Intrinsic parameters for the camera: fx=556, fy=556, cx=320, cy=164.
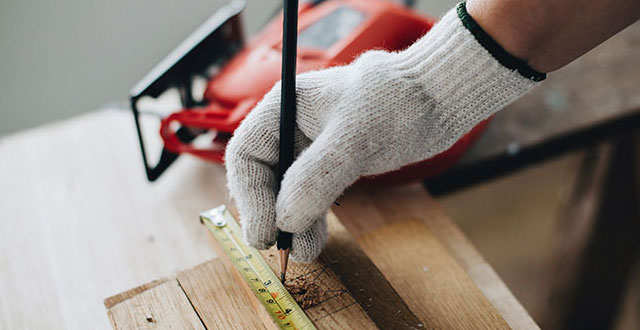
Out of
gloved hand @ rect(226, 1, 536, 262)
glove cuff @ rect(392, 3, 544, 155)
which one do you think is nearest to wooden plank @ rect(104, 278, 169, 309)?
gloved hand @ rect(226, 1, 536, 262)

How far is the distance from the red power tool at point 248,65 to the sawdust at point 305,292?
0.81 feet

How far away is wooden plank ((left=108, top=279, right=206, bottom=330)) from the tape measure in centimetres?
8

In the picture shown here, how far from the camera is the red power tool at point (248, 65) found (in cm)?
81

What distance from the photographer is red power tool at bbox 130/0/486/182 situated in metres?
0.81

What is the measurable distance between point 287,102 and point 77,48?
3.91 feet

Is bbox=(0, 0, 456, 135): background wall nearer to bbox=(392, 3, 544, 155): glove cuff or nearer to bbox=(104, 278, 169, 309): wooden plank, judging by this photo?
bbox=(104, 278, 169, 309): wooden plank

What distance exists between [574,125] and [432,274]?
0.52 metres

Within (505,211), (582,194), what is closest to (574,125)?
(582,194)

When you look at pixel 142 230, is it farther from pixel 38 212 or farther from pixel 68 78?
pixel 68 78

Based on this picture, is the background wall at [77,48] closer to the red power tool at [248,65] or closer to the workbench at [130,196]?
the workbench at [130,196]

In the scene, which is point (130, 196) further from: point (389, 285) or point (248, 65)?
point (389, 285)

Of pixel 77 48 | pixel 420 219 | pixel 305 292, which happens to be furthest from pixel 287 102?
pixel 77 48

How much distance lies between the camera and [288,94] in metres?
0.58

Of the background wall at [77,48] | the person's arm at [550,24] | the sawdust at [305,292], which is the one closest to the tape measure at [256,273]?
the sawdust at [305,292]
